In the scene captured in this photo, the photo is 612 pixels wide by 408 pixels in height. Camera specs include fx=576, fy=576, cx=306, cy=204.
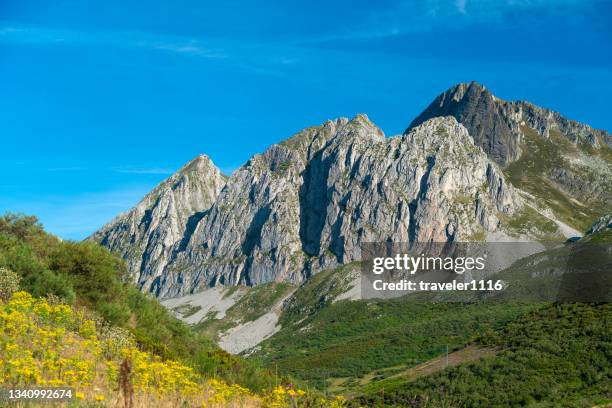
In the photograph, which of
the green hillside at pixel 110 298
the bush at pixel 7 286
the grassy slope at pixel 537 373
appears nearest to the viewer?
the bush at pixel 7 286

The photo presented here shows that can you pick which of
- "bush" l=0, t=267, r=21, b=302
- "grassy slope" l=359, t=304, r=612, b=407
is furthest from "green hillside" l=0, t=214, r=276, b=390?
"grassy slope" l=359, t=304, r=612, b=407

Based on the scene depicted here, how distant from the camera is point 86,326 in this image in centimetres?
1798

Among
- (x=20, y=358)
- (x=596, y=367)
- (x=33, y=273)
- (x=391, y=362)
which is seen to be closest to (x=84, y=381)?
(x=20, y=358)

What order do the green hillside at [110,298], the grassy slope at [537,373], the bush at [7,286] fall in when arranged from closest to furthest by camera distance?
the bush at [7,286] → the green hillside at [110,298] → the grassy slope at [537,373]

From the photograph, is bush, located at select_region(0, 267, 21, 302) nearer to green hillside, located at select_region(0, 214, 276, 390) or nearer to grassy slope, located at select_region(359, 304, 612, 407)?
green hillside, located at select_region(0, 214, 276, 390)

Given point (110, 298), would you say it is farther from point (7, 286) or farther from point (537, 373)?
point (537, 373)

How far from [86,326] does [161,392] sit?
21.5 feet

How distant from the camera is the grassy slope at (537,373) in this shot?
51625 millimetres

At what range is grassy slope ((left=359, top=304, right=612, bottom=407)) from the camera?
51625 mm

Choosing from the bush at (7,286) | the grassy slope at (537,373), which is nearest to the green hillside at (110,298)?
the bush at (7,286)

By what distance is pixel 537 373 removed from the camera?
189 feet

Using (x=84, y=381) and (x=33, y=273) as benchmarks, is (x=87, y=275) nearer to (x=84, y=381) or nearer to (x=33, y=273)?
(x=33, y=273)

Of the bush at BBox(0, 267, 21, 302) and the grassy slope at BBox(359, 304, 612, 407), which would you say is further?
the grassy slope at BBox(359, 304, 612, 407)

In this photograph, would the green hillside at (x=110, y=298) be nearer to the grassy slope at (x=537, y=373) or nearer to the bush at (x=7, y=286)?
the bush at (x=7, y=286)
